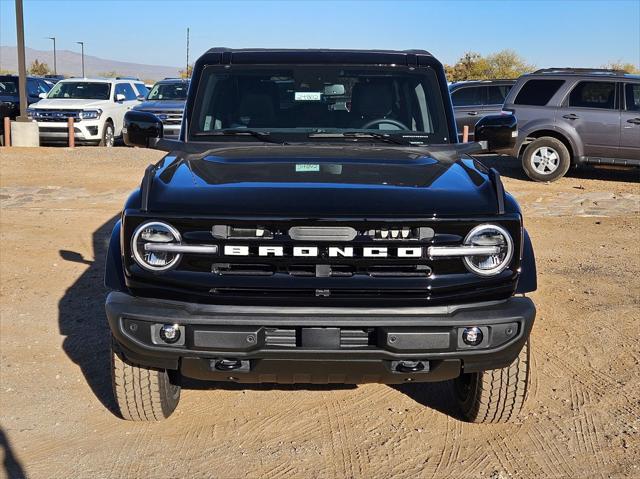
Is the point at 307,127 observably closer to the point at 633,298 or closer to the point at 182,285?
the point at 182,285

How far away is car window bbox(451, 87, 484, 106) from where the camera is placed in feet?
56.9

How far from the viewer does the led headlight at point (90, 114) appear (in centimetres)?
1848

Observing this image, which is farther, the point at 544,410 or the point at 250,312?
the point at 544,410

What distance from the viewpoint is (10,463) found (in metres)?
3.86

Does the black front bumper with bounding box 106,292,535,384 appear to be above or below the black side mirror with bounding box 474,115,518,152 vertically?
below

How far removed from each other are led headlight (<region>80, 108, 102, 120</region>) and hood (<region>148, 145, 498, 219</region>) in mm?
15047

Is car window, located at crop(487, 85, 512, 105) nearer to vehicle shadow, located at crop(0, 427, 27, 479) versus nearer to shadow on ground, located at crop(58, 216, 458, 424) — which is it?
shadow on ground, located at crop(58, 216, 458, 424)

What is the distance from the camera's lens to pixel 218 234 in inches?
134

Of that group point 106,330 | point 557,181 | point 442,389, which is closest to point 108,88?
point 557,181

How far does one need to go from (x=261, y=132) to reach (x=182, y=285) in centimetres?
155

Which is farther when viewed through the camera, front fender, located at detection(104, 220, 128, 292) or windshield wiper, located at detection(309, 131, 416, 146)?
windshield wiper, located at detection(309, 131, 416, 146)

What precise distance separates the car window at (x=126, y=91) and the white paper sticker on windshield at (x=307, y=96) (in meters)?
16.4

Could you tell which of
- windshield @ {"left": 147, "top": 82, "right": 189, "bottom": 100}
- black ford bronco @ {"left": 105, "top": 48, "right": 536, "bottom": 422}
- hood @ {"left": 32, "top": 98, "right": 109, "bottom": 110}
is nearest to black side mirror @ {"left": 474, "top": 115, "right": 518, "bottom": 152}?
black ford bronco @ {"left": 105, "top": 48, "right": 536, "bottom": 422}

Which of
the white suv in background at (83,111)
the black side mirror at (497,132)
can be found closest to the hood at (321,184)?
the black side mirror at (497,132)
